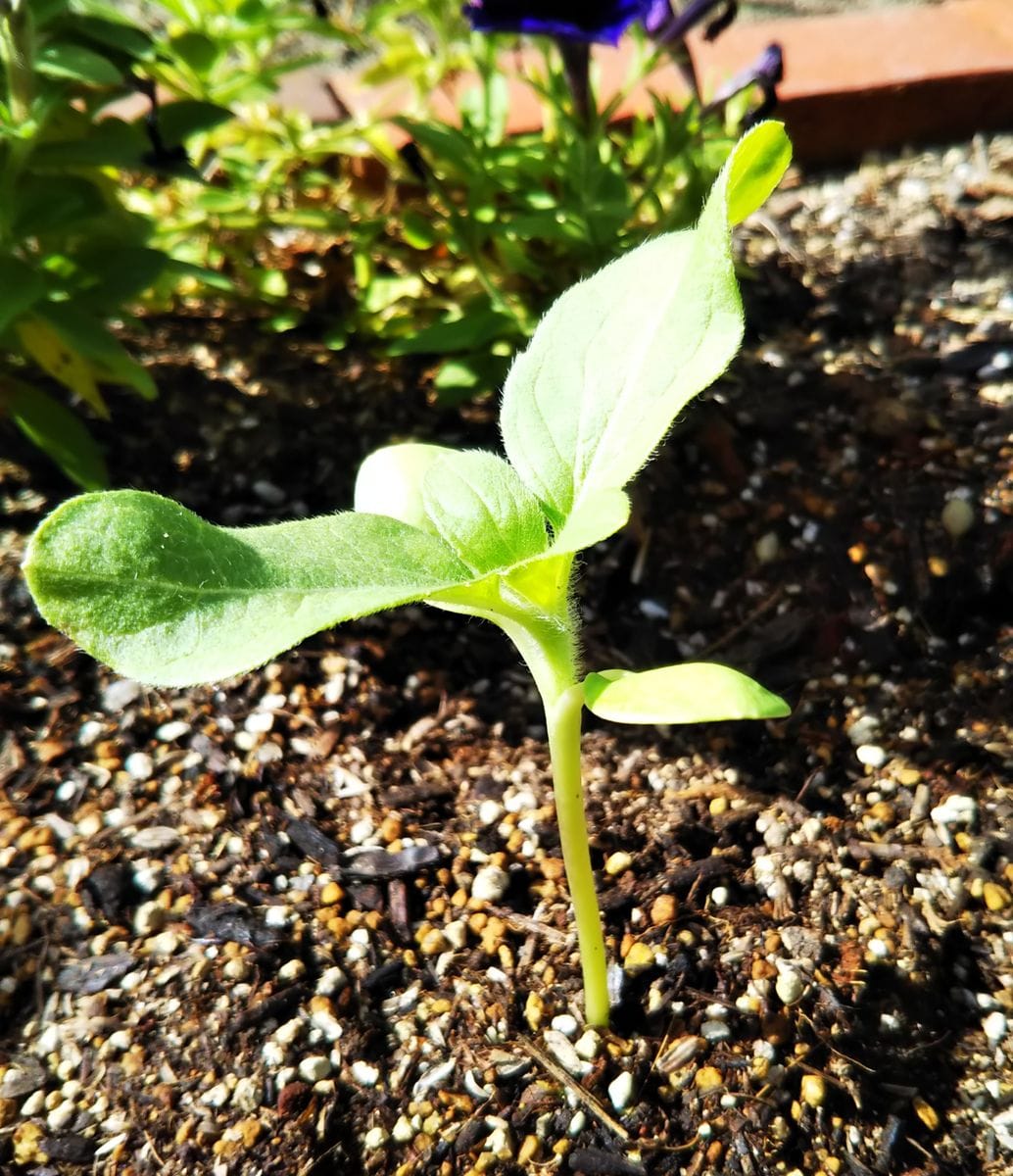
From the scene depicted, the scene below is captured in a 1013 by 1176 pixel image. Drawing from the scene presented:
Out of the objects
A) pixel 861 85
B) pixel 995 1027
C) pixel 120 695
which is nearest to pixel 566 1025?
pixel 995 1027

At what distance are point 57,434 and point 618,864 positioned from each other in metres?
0.81

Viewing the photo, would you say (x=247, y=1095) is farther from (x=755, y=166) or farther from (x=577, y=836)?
(x=755, y=166)

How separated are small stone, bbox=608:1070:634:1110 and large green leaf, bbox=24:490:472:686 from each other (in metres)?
0.55

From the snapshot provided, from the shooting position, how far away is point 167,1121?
2.94 ft

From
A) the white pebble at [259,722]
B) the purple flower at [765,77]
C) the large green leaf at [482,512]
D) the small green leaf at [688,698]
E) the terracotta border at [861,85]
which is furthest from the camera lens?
the terracotta border at [861,85]

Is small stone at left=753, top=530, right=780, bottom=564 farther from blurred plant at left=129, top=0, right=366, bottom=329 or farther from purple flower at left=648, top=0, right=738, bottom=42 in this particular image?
blurred plant at left=129, top=0, right=366, bottom=329

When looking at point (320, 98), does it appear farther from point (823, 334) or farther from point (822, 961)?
point (822, 961)

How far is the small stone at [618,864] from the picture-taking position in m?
1.06

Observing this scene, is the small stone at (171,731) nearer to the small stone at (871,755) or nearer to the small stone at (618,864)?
the small stone at (618,864)

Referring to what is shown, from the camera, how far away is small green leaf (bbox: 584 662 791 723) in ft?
1.67

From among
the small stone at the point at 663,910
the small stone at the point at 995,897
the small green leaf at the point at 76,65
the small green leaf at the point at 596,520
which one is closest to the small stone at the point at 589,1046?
the small stone at the point at 663,910

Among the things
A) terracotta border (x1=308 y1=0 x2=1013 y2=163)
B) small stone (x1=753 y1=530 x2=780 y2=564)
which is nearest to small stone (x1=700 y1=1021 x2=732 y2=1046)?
small stone (x1=753 y1=530 x2=780 y2=564)

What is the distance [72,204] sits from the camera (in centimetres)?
117

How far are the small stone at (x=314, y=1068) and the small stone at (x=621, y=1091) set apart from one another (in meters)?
0.22
